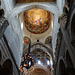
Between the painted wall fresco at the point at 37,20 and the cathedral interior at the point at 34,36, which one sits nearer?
the cathedral interior at the point at 34,36

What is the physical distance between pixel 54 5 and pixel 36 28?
7730 millimetres

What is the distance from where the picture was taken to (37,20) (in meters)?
16.5

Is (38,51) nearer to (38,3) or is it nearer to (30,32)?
(30,32)

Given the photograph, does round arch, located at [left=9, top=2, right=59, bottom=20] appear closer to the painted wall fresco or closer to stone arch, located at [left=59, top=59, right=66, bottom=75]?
stone arch, located at [left=59, top=59, right=66, bottom=75]

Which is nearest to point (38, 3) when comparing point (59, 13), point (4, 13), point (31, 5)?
point (31, 5)

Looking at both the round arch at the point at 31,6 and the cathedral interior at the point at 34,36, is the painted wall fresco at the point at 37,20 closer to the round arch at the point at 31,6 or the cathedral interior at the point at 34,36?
the cathedral interior at the point at 34,36

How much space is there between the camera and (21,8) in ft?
31.6

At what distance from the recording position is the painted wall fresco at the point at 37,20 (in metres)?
15.5

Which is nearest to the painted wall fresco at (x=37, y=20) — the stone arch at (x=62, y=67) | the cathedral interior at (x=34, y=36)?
the cathedral interior at (x=34, y=36)

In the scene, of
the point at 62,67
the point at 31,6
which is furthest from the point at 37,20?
the point at 62,67

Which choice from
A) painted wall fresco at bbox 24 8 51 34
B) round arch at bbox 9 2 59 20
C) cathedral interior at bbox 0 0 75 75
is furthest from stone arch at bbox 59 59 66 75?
painted wall fresco at bbox 24 8 51 34

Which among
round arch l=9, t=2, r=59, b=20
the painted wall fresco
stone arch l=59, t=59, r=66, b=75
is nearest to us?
stone arch l=59, t=59, r=66, b=75

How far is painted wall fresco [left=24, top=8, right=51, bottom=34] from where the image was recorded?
15528mm

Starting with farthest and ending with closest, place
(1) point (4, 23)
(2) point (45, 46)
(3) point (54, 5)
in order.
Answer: (2) point (45, 46) → (3) point (54, 5) → (1) point (4, 23)
